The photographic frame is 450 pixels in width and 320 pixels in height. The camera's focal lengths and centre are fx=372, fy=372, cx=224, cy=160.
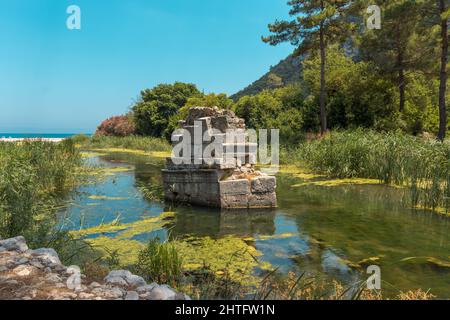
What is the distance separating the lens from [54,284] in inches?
122

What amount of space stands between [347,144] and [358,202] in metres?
3.58

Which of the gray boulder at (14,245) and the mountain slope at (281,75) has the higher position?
the mountain slope at (281,75)

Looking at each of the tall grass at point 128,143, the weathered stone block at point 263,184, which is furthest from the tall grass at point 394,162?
the tall grass at point 128,143

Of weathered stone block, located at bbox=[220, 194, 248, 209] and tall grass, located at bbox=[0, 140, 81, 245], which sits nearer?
tall grass, located at bbox=[0, 140, 81, 245]

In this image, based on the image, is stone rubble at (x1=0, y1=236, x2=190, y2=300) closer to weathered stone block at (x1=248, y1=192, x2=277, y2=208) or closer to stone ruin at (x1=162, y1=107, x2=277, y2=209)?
stone ruin at (x1=162, y1=107, x2=277, y2=209)

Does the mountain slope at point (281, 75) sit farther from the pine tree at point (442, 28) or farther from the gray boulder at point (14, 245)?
the gray boulder at point (14, 245)

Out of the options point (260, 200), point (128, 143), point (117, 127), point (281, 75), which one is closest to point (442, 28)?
point (260, 200)

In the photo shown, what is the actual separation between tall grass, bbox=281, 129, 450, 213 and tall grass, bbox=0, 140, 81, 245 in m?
7.38

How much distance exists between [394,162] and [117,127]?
106 feet

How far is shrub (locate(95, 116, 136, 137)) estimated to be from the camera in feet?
Answer: 122

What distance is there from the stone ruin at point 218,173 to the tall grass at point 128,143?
18.0 meters

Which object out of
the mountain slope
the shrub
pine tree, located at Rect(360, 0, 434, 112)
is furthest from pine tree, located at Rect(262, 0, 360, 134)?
the mountain slope

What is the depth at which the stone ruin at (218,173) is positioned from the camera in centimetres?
830

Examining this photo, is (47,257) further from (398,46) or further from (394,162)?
(398,46)
